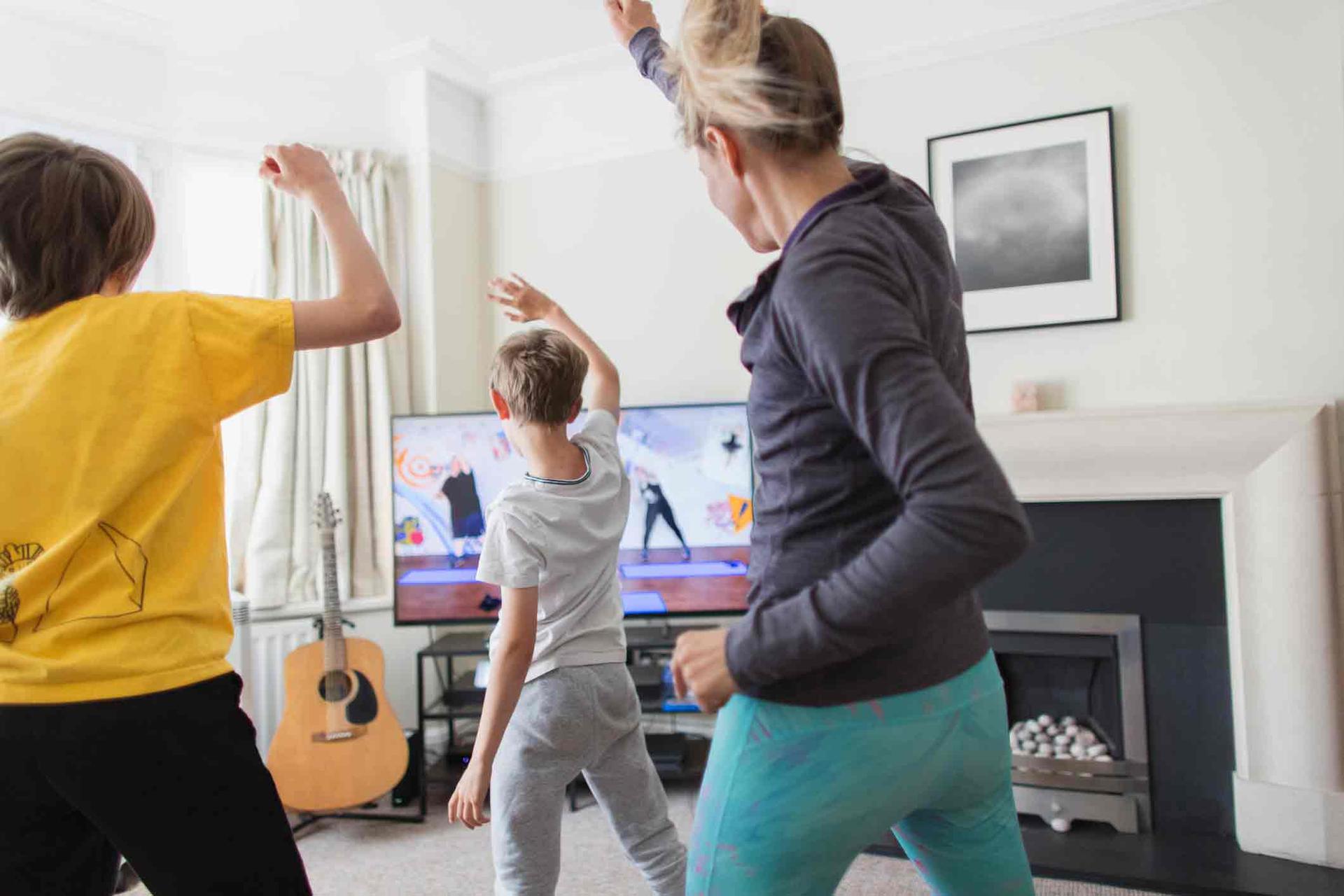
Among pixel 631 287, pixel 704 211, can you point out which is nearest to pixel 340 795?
pixel 631 287

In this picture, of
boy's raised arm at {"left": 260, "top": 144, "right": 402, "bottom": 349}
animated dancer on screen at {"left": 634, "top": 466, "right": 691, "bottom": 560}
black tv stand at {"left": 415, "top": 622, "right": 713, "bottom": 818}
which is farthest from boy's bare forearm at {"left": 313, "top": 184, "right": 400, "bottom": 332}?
animated dancer on screen at {"left": 634, "top": 466, "right": 691, "bottom": 560}

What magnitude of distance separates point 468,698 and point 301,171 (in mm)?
2434

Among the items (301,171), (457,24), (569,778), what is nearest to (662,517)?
(569,778)

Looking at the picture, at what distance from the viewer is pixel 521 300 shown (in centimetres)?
167

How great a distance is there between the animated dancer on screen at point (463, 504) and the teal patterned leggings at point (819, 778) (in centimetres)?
257

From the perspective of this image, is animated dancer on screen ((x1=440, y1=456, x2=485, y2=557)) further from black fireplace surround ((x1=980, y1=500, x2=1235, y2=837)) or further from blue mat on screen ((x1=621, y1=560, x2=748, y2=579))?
black fireplace surround ((x1=980, y1=500, x2=1235, y2=837))

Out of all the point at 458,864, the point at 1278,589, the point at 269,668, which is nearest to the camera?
the point at 1278,589

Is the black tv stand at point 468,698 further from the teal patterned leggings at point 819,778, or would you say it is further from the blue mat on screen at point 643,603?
the teal patterned leggings at point 819,778

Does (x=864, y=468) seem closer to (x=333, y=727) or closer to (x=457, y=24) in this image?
(x=333, y=727)

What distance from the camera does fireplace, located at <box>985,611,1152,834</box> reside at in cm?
276

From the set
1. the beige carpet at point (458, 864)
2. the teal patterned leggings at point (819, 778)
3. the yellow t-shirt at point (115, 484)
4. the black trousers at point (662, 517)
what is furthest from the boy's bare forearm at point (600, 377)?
the black trousers at point (662, 517)

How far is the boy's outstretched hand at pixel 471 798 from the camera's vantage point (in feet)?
4.68

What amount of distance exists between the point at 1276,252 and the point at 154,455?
2.86 m

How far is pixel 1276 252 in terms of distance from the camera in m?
2.72
